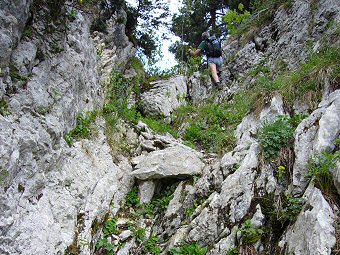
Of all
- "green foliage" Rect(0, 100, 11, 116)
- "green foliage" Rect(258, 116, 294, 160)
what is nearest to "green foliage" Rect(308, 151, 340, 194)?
"green foliage" Rect(258, 116, 294, 160)

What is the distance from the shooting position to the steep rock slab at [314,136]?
4.60 metres

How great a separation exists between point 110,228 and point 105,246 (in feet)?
1.19

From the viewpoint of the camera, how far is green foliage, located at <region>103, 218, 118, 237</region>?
5.25m

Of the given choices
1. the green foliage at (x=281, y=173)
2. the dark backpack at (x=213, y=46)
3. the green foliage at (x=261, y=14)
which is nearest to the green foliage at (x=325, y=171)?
the green foliage at (x=281, y=173)

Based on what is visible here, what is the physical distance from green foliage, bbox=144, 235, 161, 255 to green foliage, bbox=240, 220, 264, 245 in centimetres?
143

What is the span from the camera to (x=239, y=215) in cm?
462

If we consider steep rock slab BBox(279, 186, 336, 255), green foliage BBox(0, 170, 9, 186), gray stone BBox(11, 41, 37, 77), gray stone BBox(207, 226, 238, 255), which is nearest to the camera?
steep rock slab BBox(279, 186, 336, 255)

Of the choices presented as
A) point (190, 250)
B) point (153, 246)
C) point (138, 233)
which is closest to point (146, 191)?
point (138, 233)

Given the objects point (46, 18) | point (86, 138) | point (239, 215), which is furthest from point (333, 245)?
point (46, 18)

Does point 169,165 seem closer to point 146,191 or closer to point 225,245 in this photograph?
point 146,191

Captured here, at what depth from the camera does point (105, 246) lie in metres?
4.98

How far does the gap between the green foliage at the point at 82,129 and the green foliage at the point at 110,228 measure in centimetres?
150

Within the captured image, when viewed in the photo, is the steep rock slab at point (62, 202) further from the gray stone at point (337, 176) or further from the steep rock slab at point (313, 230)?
the gray stone at point (337, 176)

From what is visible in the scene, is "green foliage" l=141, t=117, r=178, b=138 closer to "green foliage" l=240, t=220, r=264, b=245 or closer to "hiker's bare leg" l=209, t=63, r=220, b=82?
"hiker's bare leg" l=209, t=63, r=220, b=82
